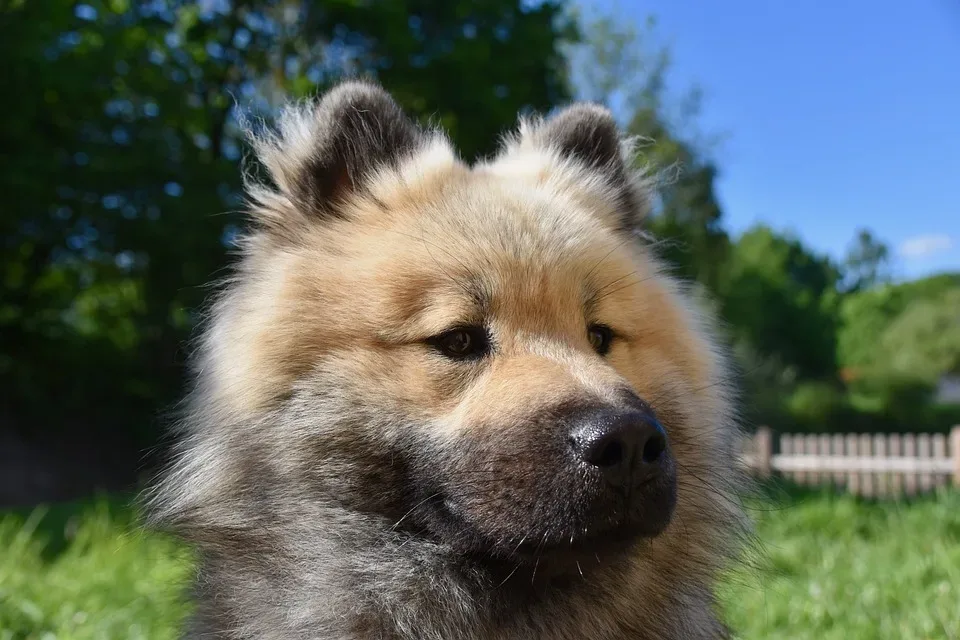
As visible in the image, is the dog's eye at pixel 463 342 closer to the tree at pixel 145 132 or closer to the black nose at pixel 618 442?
the black nose at pixel 618 442

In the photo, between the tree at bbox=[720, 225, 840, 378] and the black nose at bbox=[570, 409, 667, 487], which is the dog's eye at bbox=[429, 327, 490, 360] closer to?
the black nose at bbox=[570, 409, 667, 487]

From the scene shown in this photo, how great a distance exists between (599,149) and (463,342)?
1.46m

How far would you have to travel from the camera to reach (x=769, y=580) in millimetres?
3924

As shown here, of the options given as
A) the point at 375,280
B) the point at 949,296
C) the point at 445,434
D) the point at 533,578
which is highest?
the point at 949,296

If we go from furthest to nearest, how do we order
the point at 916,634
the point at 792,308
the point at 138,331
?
the point at 792,308 → the point at 138,331 → the point at 916,634

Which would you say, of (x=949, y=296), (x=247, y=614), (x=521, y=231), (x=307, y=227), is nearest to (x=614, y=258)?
(x=521, y=231)

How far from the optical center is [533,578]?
220cm

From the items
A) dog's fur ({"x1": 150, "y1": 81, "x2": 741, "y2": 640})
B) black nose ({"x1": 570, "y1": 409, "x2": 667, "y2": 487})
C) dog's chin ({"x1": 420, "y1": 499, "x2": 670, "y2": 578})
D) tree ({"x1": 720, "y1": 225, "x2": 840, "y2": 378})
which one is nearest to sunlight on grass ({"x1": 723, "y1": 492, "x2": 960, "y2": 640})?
dog's fur ({"x1": 150, "y1": 81, "x2": 741, "y2": 640})

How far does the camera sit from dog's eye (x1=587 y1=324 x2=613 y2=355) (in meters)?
2.59

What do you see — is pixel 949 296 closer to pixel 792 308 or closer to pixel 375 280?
pixel 792 308

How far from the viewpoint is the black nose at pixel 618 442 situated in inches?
77.2

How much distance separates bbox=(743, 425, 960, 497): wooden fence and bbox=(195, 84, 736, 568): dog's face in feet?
34.3

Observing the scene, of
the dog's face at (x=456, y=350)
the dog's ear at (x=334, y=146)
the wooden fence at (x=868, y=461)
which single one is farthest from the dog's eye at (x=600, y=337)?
the wooden fence at (x=868, y=461)

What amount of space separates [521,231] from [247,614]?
1.50 meters
